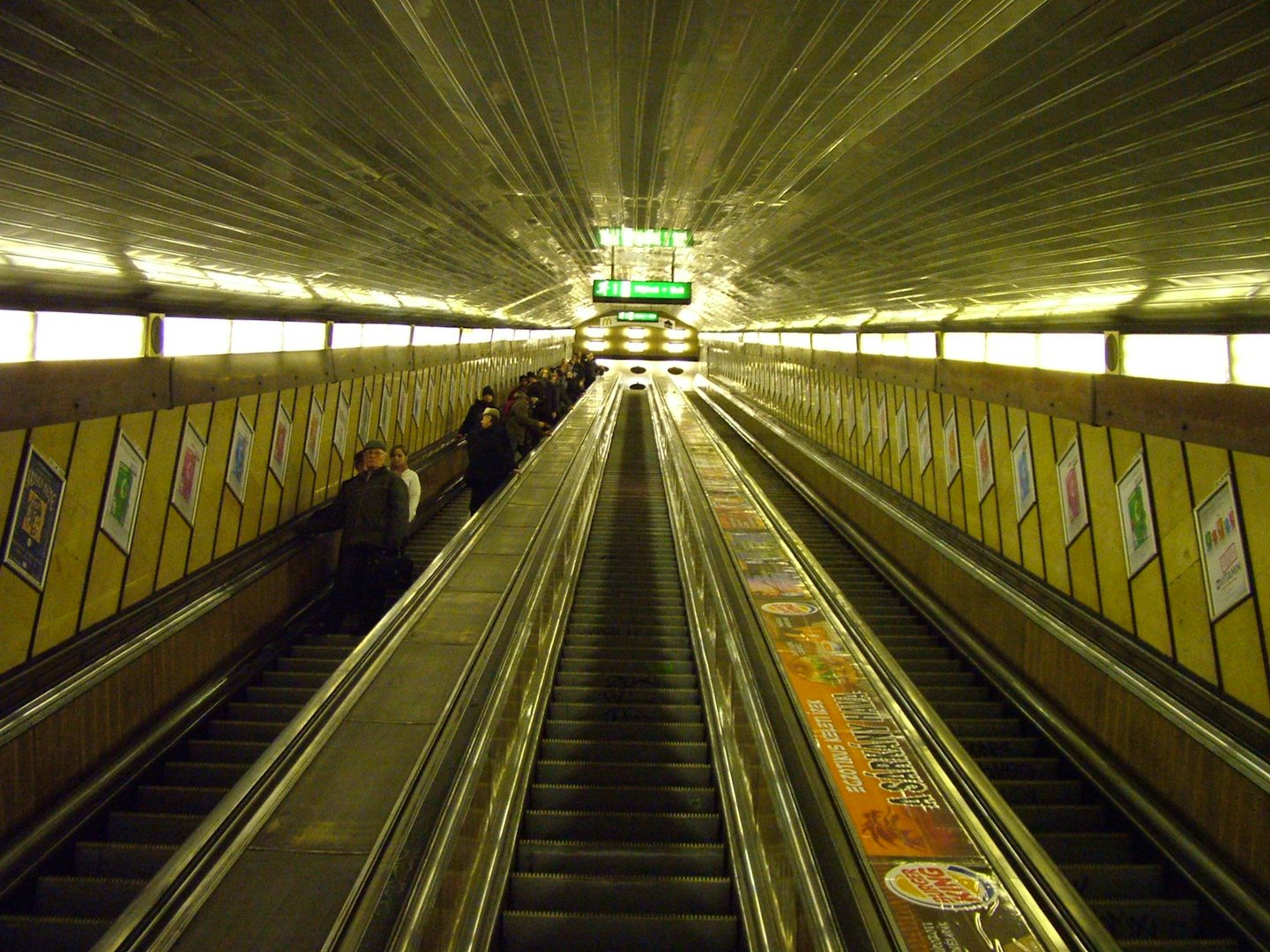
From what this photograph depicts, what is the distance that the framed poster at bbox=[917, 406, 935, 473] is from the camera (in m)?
9.84

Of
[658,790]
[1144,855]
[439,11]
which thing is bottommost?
[1144,855]

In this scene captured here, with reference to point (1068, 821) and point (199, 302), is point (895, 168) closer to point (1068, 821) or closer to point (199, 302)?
point (1068, 821)

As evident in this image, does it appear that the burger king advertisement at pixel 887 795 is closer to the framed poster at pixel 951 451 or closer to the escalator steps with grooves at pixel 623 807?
the escalator steps with grooves at pixel 623 807

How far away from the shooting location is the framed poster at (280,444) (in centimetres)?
702

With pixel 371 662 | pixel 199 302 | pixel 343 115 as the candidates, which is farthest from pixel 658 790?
pixel 199 302

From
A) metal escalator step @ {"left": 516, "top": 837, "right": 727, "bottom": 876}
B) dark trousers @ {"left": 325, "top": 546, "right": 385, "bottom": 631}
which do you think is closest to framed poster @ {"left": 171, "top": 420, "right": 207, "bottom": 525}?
dark trousers @ {"left": 325, "top": 546, "right": 385, "bottom": 631}

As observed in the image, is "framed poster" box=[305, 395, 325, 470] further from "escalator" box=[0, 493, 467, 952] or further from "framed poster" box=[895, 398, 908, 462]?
"framed poster" box=[895, 398, 908, 462]

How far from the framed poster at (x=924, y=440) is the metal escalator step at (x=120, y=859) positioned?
8.27m

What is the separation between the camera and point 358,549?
5734 millimetres

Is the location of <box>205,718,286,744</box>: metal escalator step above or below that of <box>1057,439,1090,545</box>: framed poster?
below

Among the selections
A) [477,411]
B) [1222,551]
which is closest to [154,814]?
[1222,551]

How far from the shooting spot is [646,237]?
8195 mm

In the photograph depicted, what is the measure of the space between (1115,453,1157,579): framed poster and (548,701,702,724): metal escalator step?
280cm

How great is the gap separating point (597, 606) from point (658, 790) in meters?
2.85
